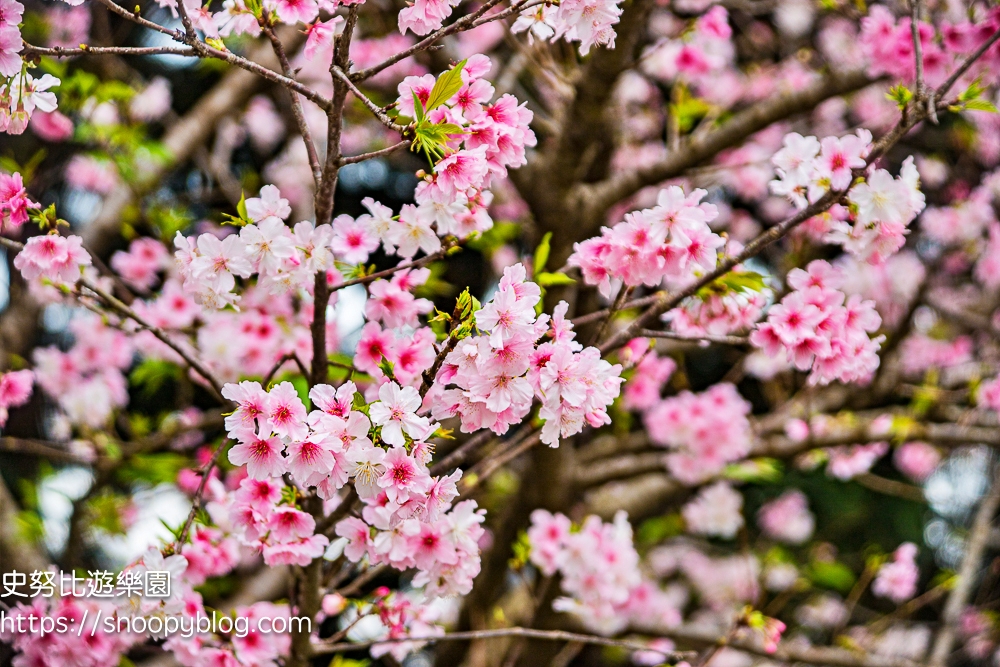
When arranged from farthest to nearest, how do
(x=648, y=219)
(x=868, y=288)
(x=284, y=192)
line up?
(x=284, y=192), (x=868, y=288), (x=648, y=219)

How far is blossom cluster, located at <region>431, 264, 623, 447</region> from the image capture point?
117 cm

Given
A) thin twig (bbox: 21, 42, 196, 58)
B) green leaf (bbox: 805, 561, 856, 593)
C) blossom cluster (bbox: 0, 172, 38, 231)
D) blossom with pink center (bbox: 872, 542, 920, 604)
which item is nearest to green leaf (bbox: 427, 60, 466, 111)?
thin twig (bbox: 21, 42, 196, 58)

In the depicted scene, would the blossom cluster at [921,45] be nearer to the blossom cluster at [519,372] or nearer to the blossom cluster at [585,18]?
the blossom cluster at [585,18]

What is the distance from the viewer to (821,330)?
1529mm

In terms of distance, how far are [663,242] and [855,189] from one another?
0.40 meters

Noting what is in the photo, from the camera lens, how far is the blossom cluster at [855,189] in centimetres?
151

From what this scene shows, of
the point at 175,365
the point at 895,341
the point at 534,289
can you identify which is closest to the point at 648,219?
the point at 534,289

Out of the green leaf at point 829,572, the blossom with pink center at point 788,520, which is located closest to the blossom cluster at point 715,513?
the green leaf at point 829,572

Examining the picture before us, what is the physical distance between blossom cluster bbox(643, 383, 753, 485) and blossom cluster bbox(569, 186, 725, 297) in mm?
1641

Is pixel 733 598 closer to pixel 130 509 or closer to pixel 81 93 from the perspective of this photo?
pixel 130 509

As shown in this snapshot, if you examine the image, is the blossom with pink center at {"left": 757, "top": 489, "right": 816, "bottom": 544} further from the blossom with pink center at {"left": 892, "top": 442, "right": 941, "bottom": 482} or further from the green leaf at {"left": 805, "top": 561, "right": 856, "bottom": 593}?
the blossom with pink center at {"left": 892, "top": 442, "right": 941, "bottom": 482}

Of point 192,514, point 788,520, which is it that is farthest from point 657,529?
point 192,514

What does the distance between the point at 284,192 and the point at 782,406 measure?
9.54 feet

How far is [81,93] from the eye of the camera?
2.59m
